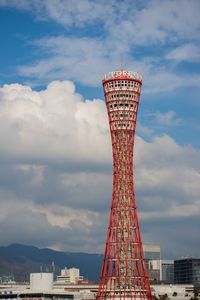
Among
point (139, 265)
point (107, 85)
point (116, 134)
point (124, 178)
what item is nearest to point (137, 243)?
point (139, 265)

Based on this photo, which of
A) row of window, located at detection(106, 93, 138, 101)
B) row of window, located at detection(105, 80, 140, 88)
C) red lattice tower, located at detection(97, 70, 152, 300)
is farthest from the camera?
row of window, located at detection(105, 80, 140, 88)

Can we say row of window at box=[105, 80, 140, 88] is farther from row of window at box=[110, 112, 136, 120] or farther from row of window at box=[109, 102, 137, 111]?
row of window at box=[110, 112, 136, 120]

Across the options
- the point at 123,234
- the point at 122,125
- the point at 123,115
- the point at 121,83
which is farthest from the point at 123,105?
the point at 123,234

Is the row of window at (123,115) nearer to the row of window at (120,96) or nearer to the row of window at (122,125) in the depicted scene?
the row of window at (122,125)

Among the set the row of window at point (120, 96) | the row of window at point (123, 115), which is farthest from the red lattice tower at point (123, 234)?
the row of window at point (120, 96)

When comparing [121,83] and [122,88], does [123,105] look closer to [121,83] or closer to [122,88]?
[122,88]

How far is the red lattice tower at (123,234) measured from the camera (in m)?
142

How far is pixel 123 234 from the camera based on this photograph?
464 ft

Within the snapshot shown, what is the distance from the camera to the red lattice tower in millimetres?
141625

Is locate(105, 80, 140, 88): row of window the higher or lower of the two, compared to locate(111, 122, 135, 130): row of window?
higher

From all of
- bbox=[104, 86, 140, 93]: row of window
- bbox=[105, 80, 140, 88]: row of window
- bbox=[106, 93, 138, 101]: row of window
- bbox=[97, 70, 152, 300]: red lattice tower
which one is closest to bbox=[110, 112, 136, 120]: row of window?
bbox=[97, 70, 152, 300]: red lattice tower

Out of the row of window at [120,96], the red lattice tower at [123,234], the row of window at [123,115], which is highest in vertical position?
the row of window at [120,96]

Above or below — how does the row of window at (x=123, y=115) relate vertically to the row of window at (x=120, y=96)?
below

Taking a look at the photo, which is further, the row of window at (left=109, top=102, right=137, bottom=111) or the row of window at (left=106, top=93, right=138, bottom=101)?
the row of window at (left=106, top=93, right=138, bottom=101)
